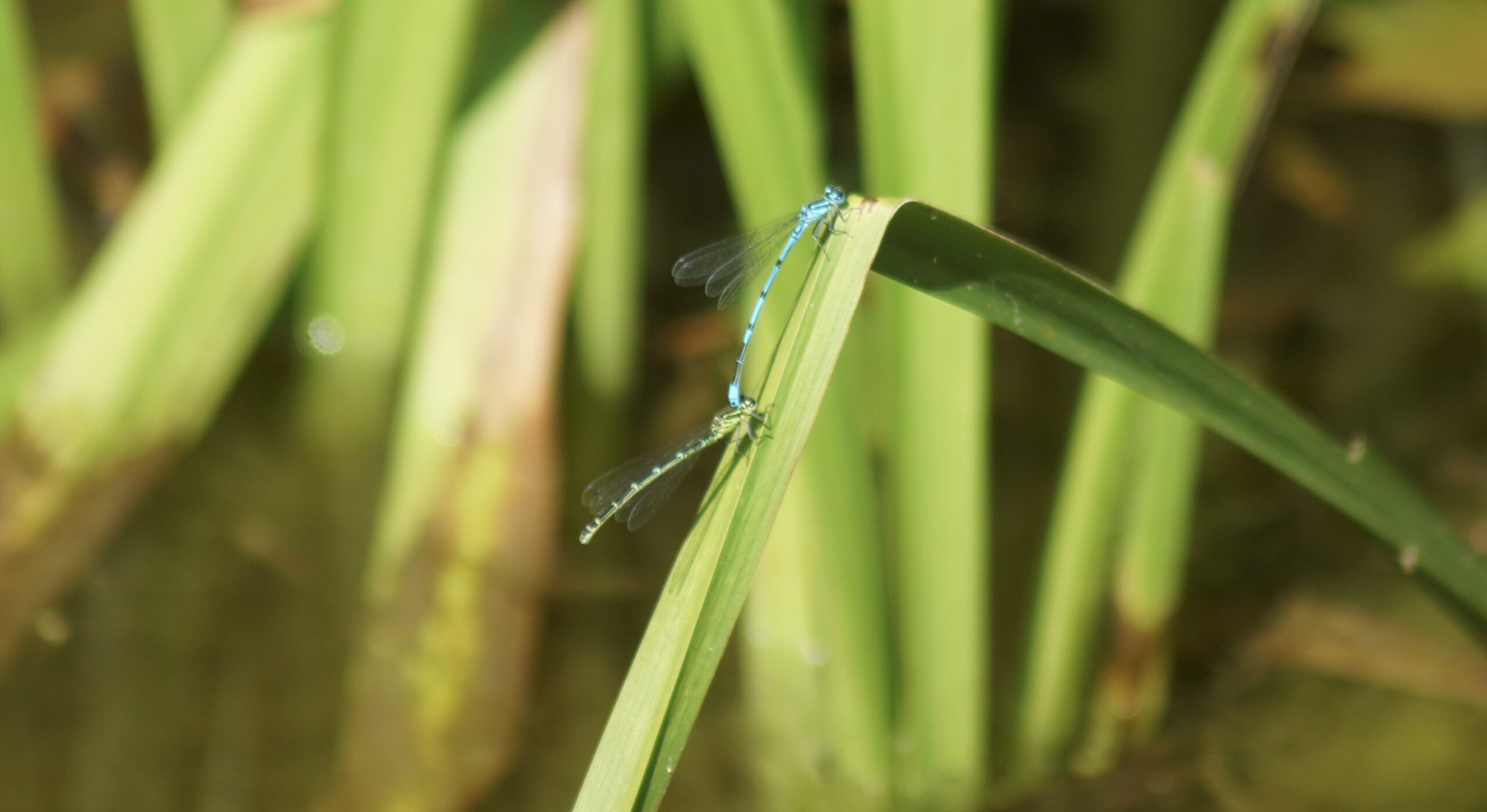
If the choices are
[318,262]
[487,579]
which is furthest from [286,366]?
[487,579]

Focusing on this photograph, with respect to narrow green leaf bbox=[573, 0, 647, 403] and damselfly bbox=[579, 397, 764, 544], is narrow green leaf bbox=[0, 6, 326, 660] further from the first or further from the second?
damselfly bbox=[579, 397, 764, 544]

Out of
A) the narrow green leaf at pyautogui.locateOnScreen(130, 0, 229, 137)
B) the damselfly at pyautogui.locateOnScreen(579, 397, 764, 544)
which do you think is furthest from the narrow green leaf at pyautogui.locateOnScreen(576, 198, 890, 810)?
the narrow green leaf at pyautogui.locateOnScreen(130, 0, 229, 137)

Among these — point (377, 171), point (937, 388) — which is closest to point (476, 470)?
point (377, 171)

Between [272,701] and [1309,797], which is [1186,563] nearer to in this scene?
[1309,797]

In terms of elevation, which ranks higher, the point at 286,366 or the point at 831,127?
the point at 831,127

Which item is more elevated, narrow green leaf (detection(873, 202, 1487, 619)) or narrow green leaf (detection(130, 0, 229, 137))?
narrow green leaf (detection(130, 0, 229, 137))

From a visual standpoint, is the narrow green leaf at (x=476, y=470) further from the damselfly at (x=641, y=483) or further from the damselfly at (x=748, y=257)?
the damselfly at (x=748, y=257)

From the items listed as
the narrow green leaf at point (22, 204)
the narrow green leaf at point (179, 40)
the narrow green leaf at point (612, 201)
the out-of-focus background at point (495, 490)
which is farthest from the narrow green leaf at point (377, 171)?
the narrow green leaf at point (22, 204)
